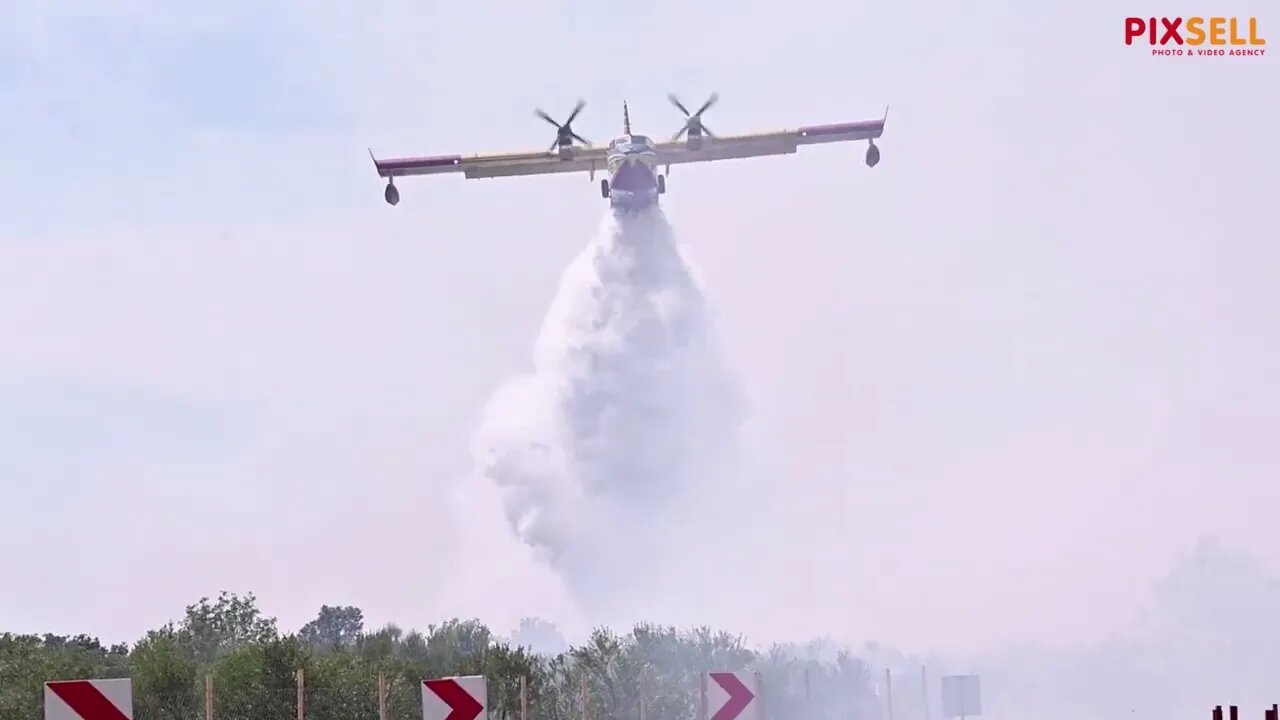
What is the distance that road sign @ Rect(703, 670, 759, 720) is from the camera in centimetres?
1442

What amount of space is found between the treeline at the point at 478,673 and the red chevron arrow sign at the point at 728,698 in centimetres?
1587

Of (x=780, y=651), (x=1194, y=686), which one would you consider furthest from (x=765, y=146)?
(x=1194, y=686)

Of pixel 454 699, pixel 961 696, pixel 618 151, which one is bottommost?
pixel 961 696

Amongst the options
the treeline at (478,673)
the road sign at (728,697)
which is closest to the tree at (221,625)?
the treeline at (478,673)

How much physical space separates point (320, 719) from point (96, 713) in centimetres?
2783

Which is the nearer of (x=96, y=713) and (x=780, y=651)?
(x=96, y=713)

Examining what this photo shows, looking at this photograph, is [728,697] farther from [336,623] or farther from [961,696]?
[336,623]

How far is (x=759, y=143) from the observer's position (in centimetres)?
5588

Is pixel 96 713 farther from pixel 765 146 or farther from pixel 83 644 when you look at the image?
pixel 83 644

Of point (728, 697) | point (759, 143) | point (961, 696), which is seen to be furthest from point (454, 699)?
point (759, 143)

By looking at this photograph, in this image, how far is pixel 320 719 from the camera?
123ft

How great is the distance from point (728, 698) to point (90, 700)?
18.8ft

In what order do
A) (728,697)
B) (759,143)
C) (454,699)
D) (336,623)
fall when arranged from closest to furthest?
1. (454,699)
2. (728,697)
3. (759,143)
4. (336,623)

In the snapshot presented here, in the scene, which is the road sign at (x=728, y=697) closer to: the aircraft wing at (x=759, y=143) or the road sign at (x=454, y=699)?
the road sign at (x=454, y=699)
